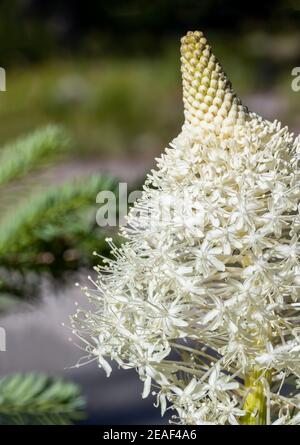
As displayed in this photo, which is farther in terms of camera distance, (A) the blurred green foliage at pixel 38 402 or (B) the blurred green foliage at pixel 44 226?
(B) the blurred green foliage at pixel 44 226

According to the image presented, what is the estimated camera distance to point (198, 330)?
97 cm

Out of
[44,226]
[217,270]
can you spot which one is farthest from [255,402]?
[44,226]

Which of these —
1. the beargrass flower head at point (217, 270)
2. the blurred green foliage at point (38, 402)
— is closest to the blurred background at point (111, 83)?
the blurred green foliage at point (38, 402)

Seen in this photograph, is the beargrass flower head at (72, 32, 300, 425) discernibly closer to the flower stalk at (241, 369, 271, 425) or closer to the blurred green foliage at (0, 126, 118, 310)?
the flower stalk at (241, 369, 271, 425)

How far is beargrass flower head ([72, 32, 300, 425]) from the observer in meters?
0.94

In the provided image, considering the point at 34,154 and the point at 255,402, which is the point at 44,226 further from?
the point at 255,402

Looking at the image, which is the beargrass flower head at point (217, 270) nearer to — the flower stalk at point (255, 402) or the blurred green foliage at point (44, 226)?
the flower stalk at point (255, 402)

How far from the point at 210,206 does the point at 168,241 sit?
0.06 meters

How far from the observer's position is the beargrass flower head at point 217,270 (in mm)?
941

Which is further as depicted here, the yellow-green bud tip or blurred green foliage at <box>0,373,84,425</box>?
blurred green foliage at <box>0,373,84,425</box>

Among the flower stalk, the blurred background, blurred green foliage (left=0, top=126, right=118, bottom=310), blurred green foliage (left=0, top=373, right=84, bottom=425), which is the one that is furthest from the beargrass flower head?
the blurred background

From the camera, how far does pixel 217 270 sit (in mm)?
944

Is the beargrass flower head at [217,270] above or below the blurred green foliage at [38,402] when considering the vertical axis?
above

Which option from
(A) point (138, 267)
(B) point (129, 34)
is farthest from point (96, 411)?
(B) point (129, 34)
